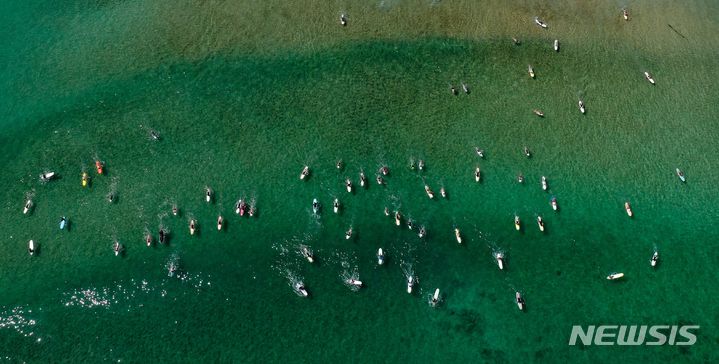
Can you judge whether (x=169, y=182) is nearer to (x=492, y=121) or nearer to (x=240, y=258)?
(x=240, y=258)

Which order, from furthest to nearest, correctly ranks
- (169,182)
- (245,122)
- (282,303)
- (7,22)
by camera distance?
(7,22), (245,122), (169,182), (282,303)

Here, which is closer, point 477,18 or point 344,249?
point 344,249

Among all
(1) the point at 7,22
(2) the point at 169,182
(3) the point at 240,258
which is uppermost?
(1) the point at 7,22

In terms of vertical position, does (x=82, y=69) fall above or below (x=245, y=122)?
above

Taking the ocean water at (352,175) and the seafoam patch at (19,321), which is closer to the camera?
the seafoam patch at (19,321)

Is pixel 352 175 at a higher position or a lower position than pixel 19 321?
higher

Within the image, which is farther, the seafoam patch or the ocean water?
the ocean water

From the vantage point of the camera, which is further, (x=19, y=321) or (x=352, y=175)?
(x=352, y=175)

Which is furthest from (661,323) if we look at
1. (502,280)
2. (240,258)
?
(240,258)
